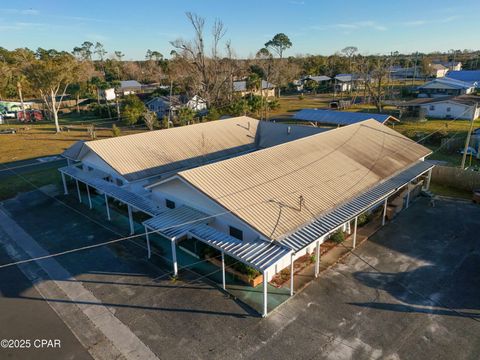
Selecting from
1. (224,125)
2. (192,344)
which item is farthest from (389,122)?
(192,344)

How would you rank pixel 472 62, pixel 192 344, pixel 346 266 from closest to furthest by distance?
pixel 192 344, pixel 346 266, pixel 472 62

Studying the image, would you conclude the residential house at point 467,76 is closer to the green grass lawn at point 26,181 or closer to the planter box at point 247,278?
the planter box at point 247,278

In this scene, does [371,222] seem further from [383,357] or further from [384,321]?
[383,357]

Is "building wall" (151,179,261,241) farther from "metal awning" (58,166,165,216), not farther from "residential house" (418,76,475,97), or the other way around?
"residential house" (418,76,475,97)

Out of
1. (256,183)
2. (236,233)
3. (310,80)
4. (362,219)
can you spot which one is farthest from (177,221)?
(310,80)

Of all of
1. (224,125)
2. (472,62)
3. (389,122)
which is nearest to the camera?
(224,125)

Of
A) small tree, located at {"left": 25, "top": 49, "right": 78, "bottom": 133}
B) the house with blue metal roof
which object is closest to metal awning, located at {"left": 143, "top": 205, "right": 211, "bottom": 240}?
the house with blue metal roof
